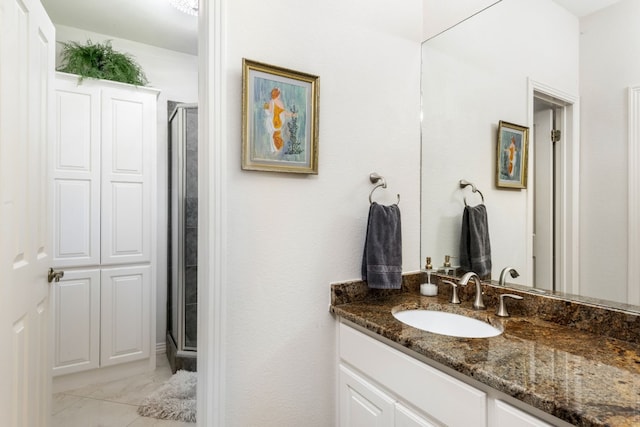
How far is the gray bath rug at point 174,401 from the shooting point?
76.5 inches

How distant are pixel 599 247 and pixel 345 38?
49.5 inches

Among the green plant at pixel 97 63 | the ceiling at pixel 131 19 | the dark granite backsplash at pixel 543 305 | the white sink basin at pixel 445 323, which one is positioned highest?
the ceiling at pixel 131 19

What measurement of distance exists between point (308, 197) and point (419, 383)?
76 cm

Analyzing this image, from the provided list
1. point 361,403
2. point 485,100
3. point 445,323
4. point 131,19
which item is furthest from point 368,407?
point 131,19

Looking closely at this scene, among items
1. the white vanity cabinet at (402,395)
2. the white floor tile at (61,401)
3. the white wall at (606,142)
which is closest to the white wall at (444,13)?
the white wall at (606,142)

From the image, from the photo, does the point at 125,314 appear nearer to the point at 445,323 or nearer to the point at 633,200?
the point at 445,323

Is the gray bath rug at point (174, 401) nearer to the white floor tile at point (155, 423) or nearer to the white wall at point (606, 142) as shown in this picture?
the white floor tile at point (155, 423)

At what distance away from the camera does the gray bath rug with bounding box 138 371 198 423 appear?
1.94 metres

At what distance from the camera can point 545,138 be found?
126 centimetres

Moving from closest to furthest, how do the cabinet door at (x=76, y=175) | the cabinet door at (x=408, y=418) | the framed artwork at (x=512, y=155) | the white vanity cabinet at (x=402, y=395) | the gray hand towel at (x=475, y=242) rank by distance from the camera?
the white vanity cabinet at (x=402, y=395) < the cabinet door at (x=408, y=418) < the framed artwork at (x=512, y=155) < the gray hand towel at (x=475, y=242) < the cabinet door at (x=76, y=175)

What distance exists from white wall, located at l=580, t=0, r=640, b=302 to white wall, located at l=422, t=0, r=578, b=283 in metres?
0.07

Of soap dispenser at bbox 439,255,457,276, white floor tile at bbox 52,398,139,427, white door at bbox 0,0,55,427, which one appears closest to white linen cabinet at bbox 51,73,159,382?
white floor tile at bbox 52,398,139,427

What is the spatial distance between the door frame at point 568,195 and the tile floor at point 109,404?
2.04 metres

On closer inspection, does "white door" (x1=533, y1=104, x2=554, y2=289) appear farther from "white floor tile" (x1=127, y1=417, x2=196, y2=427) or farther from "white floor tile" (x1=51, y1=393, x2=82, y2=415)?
"white floor tile" (x1=51, y1=393, x2=82, y2=415)
